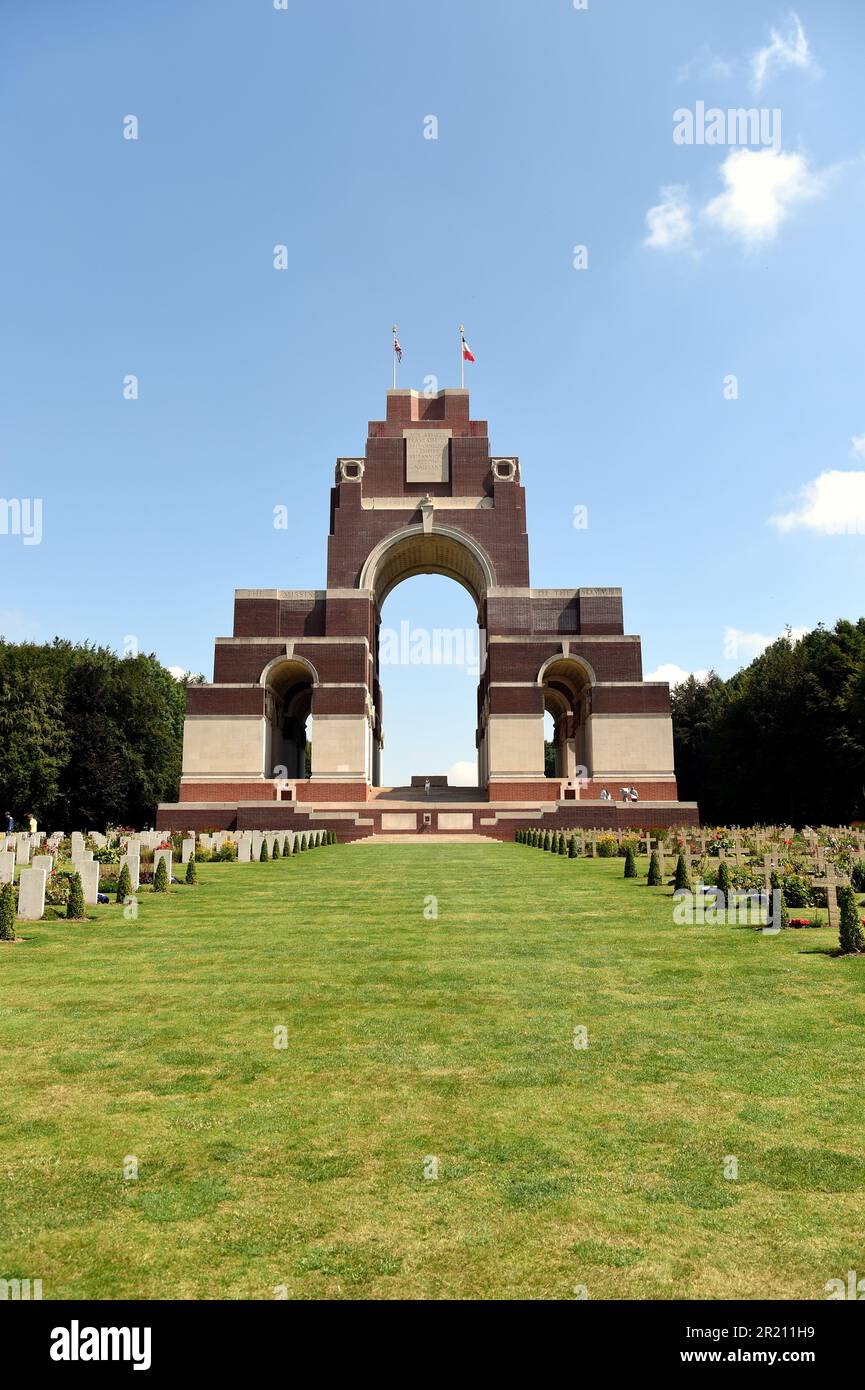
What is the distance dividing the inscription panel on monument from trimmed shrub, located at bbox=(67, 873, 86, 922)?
1716 inches

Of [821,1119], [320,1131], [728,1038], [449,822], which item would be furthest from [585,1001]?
[449,822]

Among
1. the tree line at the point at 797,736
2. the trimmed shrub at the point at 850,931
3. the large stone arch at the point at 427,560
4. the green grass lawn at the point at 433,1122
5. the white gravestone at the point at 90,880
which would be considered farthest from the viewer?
the large stone arch at the point at 427,560

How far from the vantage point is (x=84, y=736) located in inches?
2071

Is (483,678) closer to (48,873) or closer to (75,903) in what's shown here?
(48,873)

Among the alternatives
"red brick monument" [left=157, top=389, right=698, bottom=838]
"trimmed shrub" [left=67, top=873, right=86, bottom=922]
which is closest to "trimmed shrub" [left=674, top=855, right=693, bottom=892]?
"trimmed shrub" [left=67, top=873, right=86, bottom=922]

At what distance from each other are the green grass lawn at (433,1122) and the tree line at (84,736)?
4209cm

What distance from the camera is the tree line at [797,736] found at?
4544 centimetres

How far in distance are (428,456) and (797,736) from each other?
87.0 feet

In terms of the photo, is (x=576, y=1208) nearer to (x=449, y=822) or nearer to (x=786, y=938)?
(x=786, y=938)

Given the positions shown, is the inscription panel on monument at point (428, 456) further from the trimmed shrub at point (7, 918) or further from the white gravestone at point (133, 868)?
the trimmed shrub at point (7, 918)

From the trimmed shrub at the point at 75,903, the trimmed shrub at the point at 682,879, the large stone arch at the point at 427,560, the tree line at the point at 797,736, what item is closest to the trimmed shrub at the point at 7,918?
the trimmed shrub at the point at 75,903

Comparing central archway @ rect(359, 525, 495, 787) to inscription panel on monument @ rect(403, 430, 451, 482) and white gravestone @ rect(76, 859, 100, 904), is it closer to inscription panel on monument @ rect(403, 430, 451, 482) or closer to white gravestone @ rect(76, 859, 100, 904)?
inscription panel on monument @ rect(403, 430, 451, 482)
